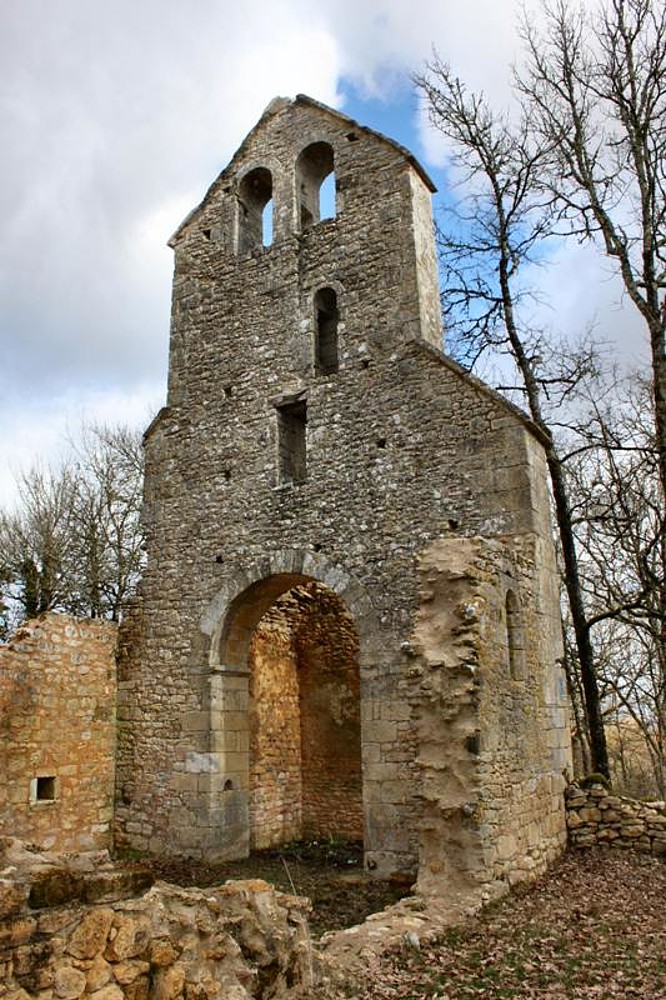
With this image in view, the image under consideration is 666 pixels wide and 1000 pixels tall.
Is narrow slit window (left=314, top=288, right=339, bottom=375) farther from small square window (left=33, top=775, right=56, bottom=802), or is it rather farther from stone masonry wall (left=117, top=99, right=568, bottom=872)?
small square window (left=33, top=775, right=56, bottom=802)

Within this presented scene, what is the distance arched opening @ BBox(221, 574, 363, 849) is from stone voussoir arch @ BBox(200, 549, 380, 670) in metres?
1.21

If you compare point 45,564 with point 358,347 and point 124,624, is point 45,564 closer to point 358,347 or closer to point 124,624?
point 124,624

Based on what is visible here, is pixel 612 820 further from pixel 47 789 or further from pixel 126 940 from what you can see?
pixel 47 789

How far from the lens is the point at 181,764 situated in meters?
10.7

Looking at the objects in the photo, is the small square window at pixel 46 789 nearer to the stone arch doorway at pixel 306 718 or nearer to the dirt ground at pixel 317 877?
the dirt ground at pixel 317 877

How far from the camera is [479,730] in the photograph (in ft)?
23.9

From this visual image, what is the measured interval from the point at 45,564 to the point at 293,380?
10.5 metres

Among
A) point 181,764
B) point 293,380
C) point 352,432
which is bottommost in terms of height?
point 181,764

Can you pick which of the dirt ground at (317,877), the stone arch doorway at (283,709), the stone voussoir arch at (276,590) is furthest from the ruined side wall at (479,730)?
the stone arch doorway at (283,709)

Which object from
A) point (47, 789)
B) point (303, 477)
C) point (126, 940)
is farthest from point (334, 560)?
point (126, 940)

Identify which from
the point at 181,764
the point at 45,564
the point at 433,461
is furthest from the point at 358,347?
the point at 45,564

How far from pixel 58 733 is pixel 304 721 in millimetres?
4528

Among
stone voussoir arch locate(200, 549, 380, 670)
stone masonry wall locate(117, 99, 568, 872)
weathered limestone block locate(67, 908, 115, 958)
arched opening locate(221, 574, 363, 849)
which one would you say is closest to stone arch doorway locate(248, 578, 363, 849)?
arched opening locate(221, 574, 363, 849)

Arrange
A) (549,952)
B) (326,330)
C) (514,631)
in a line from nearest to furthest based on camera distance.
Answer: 1. (549,952)
2. (514,631)
3. (326,330)
